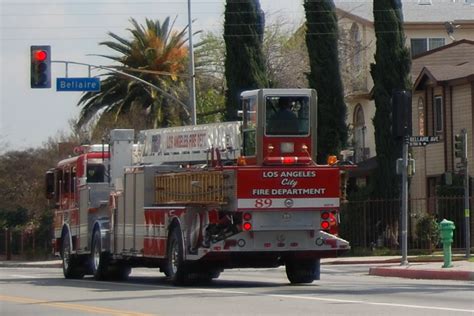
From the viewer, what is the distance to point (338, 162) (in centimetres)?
2462

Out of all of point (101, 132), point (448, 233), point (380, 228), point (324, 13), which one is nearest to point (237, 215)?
point (448, 233)

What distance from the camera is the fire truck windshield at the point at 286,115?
24.1 m

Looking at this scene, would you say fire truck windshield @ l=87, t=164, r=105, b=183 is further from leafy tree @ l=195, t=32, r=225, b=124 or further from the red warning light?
leafy tree @ l=195, t=32, r=225, b=124

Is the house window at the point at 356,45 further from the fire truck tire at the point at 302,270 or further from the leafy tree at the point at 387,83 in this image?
the fire truck tire at the point at 302,270

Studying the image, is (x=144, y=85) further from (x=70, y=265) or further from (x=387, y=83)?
(x=70, y=265)

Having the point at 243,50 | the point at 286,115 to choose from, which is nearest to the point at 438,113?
the point at 243,50

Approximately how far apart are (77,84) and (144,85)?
17810mm

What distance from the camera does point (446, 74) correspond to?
155 ft

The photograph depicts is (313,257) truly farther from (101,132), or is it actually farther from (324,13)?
(101,132)

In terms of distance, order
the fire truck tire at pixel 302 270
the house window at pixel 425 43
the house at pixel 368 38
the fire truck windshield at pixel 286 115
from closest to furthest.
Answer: the fire truck windshield at pixel 286 115 → the fire truck tire at pixel 302 270 → the house at pixel 368 38 → the house window at pixel 425 43

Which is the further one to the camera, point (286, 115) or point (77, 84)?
point (77, 84)

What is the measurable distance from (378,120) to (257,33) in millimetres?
6352

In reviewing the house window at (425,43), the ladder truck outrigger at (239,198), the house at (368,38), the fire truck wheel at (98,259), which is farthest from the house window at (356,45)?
the ladder truck outrigger at (239,198)

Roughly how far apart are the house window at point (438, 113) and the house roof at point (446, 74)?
36.5 inches
